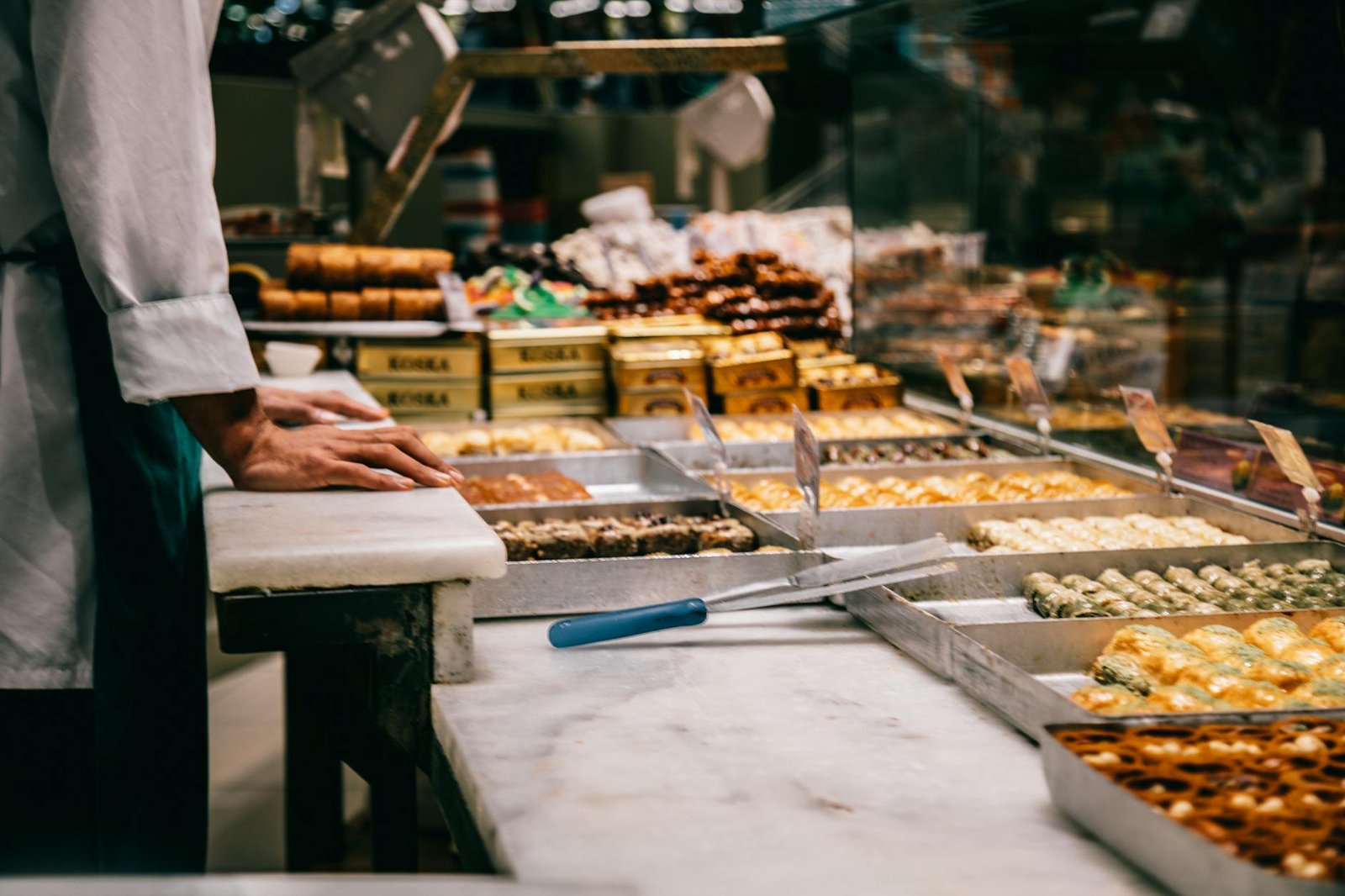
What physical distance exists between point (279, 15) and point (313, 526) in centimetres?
769

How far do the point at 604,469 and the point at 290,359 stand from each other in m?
1.04

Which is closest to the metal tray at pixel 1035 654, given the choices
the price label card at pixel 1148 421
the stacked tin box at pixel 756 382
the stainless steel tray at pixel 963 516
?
the stainless steel tray at pixel 963 516

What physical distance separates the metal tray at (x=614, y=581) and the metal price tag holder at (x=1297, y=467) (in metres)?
0.71

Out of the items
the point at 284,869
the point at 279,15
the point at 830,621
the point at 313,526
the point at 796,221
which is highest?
the point at 279,15

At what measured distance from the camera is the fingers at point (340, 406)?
2.50 metres

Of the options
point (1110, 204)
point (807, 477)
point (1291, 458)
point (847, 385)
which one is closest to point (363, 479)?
point (807, 477)

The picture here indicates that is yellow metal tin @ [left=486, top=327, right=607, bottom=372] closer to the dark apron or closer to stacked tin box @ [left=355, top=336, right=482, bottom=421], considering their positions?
stacked tin box @ [left=355, top=336, right=482, bottom=421]

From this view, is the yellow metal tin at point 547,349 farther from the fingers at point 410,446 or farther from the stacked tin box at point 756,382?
the fingers at point 410,446

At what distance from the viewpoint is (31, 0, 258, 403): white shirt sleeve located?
150 centimetres

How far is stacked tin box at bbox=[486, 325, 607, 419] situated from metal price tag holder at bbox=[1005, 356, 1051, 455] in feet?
3.83

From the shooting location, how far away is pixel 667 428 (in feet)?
11.2

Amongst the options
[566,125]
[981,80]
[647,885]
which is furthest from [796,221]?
[647,885]

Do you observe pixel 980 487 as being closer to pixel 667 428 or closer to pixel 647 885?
pixel 667 428

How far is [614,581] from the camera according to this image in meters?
1.89
